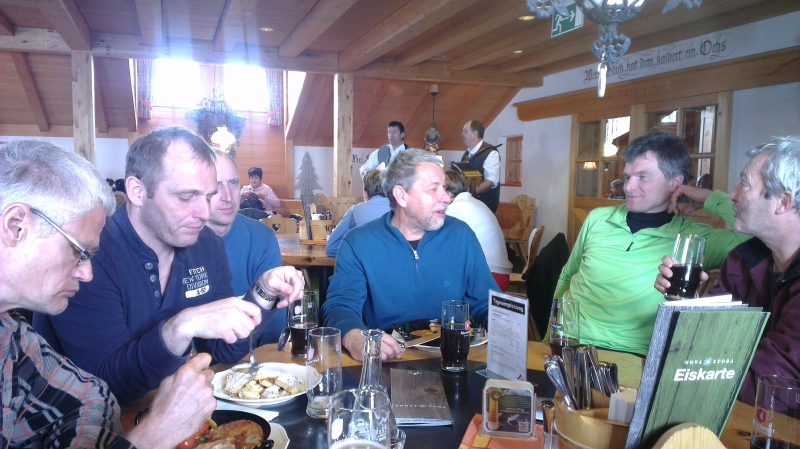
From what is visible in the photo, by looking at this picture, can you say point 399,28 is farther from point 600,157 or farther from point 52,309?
point 52,309

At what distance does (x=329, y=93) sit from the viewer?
9641mm

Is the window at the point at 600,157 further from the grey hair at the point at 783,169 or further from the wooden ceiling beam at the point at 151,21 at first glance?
the wooden ceiling beam at the point at 151,21

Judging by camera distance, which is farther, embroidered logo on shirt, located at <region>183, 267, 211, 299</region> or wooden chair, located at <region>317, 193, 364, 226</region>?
wooden chair, located at <region>317, 193, 364, 226</region>

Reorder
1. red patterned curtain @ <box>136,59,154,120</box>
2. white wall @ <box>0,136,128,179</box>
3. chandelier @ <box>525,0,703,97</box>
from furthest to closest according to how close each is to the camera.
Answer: white wall @ <box>0,136,128,179</box> < red patterned curtain @ <box>136,59,154,120</box> < chandelier @ <box>525,0,703,97</box>

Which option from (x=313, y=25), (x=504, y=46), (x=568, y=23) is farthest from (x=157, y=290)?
(x=504, y=46)

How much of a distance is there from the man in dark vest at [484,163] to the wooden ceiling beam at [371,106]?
3120 mm

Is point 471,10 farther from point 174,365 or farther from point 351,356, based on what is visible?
point 174,365

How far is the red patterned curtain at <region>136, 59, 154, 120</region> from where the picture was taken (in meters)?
10.3

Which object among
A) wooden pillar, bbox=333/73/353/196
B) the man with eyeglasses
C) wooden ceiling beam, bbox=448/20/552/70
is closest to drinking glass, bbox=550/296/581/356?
the man with eyeglasses

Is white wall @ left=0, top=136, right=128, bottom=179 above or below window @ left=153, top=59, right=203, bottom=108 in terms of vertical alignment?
below

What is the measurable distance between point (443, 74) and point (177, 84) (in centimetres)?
590

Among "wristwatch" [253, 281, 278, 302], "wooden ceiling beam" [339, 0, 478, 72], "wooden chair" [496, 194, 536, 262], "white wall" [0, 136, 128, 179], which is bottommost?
"wooden chair" [496, 194, 536, 262]

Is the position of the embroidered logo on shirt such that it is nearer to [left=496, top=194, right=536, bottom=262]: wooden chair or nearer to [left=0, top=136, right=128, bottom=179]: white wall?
[left=496, top=194, right=536, bottom=262]: wooden chair

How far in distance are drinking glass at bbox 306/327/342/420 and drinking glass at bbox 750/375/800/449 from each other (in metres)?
0.88
